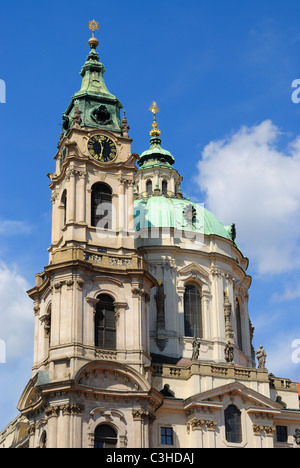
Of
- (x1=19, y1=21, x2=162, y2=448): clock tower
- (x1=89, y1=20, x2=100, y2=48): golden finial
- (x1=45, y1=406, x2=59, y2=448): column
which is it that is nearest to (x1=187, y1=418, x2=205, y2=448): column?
(x1=19, y1=21, x2=162, y2=448): clock tower

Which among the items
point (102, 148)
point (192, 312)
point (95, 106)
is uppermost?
A: point (95, 106)

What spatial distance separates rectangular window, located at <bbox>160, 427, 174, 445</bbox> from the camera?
53.2 metres

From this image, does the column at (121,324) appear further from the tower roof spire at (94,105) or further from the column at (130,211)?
the tower roof spire at (94,105)

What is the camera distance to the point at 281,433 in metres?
56.9

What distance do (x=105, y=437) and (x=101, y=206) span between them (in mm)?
Answer: 14698

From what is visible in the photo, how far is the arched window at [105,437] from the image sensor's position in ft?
166

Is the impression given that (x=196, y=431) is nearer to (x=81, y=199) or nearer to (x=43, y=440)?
(x=43, y=440)

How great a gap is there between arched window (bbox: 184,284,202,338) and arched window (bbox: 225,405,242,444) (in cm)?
835

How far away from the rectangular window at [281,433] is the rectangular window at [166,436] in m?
7.36

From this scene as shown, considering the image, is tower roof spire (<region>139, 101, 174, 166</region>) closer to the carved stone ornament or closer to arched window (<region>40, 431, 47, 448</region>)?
the carved stone ornament

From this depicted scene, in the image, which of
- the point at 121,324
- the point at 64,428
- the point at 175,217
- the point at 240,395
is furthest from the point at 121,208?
the point at 64,428

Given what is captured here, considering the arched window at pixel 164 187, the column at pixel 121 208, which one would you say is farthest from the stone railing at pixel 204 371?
the arched window at pixel 164 187

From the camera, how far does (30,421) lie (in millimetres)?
53656
